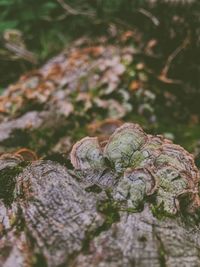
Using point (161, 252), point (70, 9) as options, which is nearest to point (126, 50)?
point (70, 9)

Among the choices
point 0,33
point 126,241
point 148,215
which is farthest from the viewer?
point 0,33

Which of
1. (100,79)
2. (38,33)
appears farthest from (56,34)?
(100,79)

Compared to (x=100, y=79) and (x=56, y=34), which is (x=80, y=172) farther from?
(x=56, y=34)

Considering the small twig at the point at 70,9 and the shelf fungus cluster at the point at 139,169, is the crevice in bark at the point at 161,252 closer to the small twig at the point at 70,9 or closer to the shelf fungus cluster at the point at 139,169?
the shelf fungus cluster at the point at 139,169

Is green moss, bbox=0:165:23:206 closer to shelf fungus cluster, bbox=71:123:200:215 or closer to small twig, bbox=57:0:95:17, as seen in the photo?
shelf fungus cluster, bbox=71:123:200:215

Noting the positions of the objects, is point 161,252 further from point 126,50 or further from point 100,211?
point 126,50

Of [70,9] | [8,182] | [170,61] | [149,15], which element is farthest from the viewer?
[70,9]
